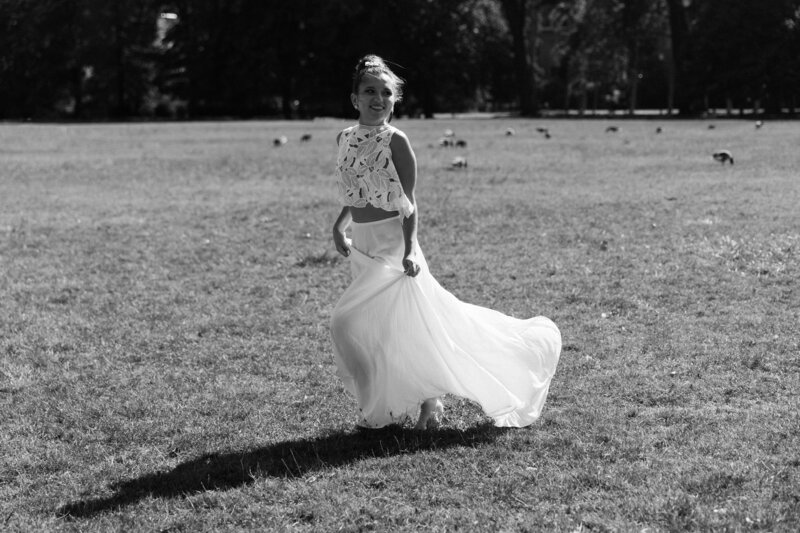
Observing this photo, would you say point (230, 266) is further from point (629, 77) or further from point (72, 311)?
point (629, 77)

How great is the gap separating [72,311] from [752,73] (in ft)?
185

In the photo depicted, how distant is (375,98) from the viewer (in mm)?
5289

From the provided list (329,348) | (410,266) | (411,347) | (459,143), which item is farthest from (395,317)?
(459,143)

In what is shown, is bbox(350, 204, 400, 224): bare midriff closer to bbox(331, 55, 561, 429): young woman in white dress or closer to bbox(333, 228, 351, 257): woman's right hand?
bbox(331, 55, 561, 429): young woman in white dress

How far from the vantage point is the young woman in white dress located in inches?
209

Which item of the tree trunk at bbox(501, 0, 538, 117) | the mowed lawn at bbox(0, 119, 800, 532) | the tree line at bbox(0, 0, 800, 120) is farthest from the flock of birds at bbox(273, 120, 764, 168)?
the tree trunk at bbox(501, 0, 538, 117)

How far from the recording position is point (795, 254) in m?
10.5

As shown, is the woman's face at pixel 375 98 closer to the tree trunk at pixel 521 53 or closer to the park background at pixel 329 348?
the park background at pixel 329 348

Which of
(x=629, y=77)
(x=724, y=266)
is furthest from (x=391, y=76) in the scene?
(x=629, y=77)

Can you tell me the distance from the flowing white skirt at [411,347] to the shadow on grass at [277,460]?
0.14 metres

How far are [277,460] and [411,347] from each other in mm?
1011

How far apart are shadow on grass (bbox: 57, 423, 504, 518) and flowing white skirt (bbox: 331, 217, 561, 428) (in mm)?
140

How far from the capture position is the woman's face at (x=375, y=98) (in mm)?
5254

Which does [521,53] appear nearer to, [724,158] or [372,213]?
[724,158]
